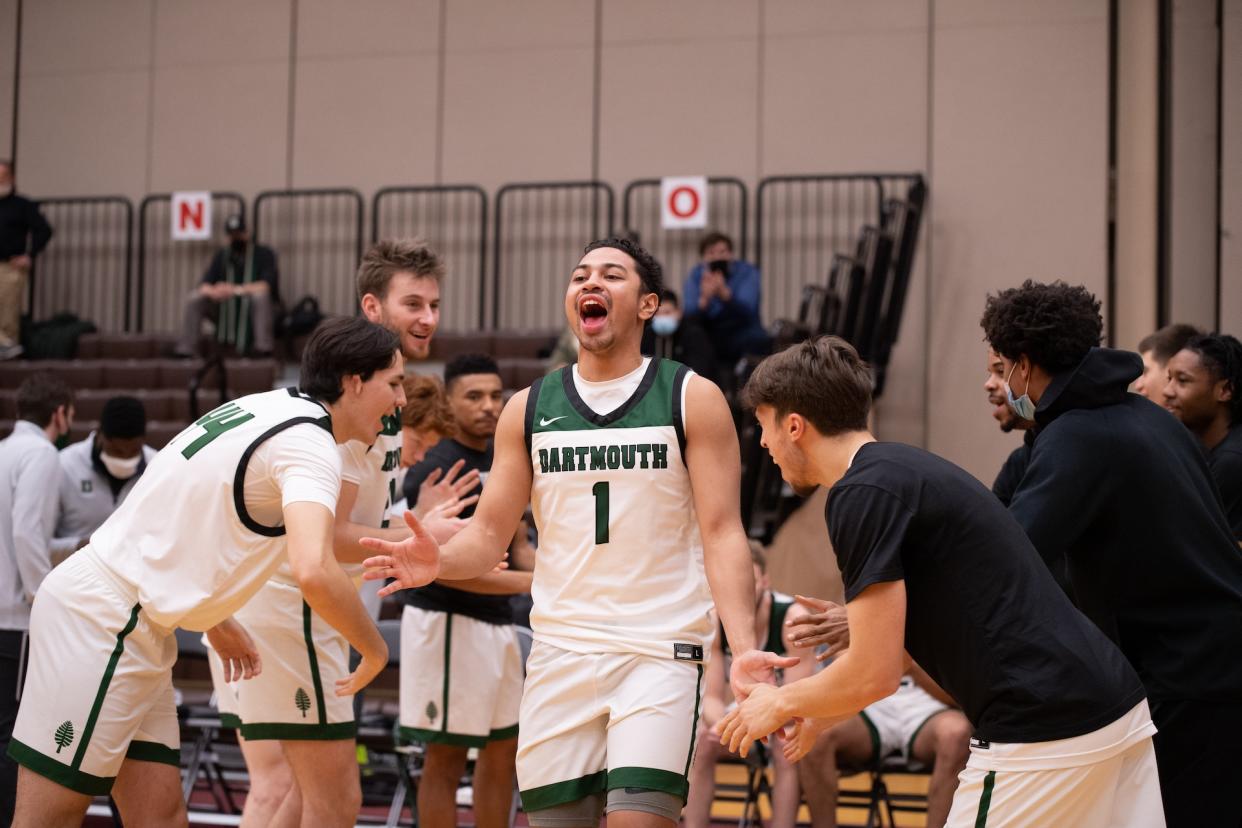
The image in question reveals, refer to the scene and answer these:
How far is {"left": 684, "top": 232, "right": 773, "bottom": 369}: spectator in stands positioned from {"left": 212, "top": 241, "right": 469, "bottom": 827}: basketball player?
19.6ft

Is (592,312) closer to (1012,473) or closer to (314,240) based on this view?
(1012,473)

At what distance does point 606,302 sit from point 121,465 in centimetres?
391

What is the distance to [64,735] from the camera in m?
3.45

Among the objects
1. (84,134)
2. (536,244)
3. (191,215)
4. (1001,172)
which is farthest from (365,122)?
(1001,172)

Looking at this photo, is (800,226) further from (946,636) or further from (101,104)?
(946,636)

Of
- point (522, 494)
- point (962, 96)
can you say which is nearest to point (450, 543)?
point (522, 494)

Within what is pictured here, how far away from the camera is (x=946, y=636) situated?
2.67 m

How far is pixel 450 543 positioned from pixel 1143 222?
26.8 ft

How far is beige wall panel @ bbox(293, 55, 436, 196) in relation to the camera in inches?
496

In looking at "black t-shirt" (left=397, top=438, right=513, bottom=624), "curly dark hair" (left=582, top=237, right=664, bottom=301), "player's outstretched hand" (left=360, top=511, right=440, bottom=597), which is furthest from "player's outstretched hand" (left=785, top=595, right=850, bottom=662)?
"black t-shirt" (left=397, top=438, right=513, bottom=624)

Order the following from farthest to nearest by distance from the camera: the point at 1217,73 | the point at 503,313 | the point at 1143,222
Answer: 1. the point at 503,313
2. the point at 1143,222
3. the point at 1217,73

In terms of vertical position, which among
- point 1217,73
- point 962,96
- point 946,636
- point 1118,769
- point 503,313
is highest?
point 962,96

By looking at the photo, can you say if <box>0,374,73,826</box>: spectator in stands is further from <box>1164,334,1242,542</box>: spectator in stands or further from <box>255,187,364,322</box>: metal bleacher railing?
<box>255,187,364,322</box>: metal bleacher railing

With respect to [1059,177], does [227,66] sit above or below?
above
